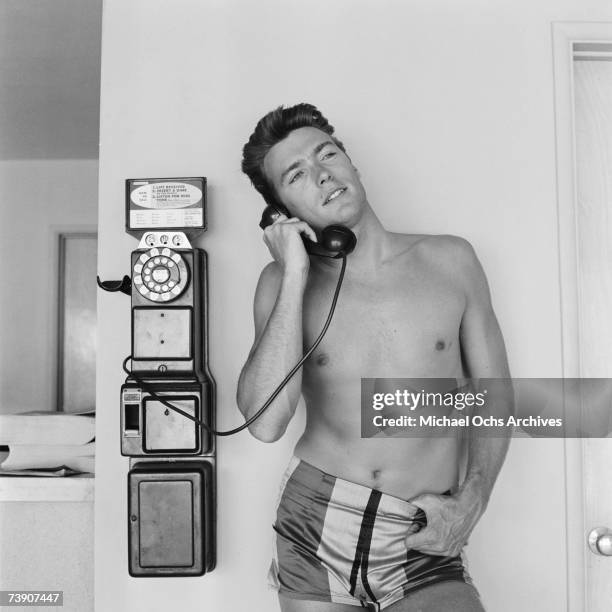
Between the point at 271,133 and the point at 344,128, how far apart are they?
10.9 inches

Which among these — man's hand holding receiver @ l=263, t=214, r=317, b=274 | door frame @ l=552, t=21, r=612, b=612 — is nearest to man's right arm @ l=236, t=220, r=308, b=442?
man's hand holding receiver @ l=263, t=214, r=317, b=274

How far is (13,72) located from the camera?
290 centimetres

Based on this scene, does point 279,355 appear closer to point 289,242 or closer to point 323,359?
point 323,359

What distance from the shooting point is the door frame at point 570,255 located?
5.28ft

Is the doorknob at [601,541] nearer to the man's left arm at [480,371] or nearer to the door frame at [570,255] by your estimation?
the door frame at [570,255]

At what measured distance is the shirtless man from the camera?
1312 millimetres

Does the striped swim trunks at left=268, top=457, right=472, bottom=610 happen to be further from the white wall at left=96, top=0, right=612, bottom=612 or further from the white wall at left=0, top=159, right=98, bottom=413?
the white wall at left=0, top=159, right=98, bottom=413

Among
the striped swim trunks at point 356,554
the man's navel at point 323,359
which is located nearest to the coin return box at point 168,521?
the striped swim trunks at point 356,554

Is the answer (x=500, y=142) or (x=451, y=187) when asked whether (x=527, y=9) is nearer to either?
A: (x=500, y=142)

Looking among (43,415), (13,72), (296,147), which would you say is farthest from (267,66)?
(13,72)

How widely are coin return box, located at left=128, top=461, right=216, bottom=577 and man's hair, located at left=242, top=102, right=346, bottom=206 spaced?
662mm

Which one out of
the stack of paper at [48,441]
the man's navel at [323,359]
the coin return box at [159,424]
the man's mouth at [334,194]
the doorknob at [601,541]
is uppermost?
the man's mouth at [334,194]

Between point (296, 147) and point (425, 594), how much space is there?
0.94 metres

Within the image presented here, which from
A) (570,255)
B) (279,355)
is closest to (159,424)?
(279,355)
